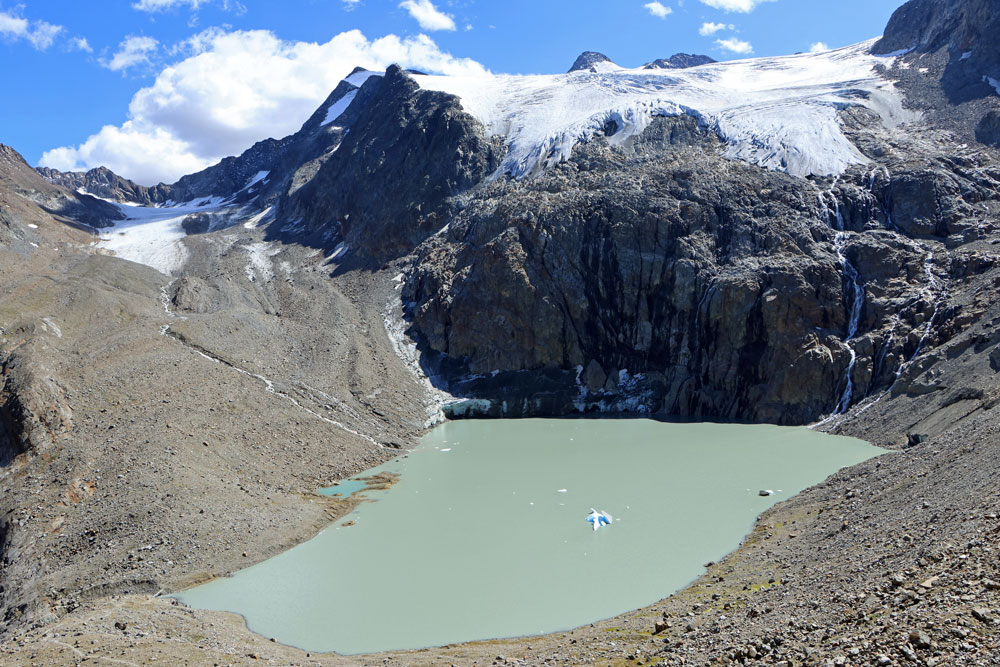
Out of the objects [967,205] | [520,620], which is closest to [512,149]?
[967,205]

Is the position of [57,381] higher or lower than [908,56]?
lower

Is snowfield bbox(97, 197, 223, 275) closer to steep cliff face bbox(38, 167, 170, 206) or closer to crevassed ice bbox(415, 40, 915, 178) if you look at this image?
crevassed ice bbox(415, 40, 915, 178)

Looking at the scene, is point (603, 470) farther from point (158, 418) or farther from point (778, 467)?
point (158, 418)

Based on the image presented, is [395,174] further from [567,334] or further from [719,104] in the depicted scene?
[719,104]

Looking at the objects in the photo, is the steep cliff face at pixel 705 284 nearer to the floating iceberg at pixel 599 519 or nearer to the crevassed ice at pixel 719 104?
the crevassed ice at pixel 719 104

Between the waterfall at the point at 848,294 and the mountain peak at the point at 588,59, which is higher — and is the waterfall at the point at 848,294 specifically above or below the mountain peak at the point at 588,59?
below

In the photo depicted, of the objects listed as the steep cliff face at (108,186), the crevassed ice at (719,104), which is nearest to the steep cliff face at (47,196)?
the crevassed ice at (719,104)
